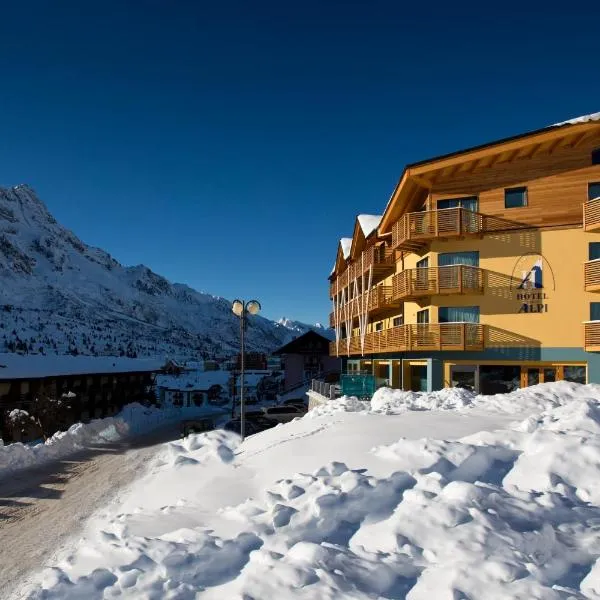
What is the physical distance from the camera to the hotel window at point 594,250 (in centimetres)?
2102

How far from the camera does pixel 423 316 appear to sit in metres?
24.1

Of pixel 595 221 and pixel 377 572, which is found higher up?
pixel 595 221

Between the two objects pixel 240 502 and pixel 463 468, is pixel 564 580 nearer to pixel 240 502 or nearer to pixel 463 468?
pixel 463 468

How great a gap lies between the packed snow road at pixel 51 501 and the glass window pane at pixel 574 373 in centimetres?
1805

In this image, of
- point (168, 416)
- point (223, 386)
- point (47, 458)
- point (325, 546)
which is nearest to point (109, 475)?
point (47, 458)

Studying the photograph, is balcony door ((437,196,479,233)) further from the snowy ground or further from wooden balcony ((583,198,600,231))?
the snowy ground

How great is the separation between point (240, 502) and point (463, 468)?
12.4ft

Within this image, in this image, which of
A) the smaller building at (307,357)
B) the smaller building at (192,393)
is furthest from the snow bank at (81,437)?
the smaller building at (192,393)

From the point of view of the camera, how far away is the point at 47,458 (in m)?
21.8

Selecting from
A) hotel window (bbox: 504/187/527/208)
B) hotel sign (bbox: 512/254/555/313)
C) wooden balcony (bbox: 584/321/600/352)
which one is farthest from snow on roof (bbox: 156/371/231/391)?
wooden balcony (bbox: 584/321/600/352)

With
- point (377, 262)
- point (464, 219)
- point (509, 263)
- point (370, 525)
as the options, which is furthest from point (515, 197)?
point (370, 525)

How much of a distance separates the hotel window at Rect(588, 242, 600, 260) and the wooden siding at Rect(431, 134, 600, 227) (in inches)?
45.5

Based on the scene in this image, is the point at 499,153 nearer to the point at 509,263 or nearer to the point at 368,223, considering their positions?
the point at 509,263

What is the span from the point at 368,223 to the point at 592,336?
57.9 ft
